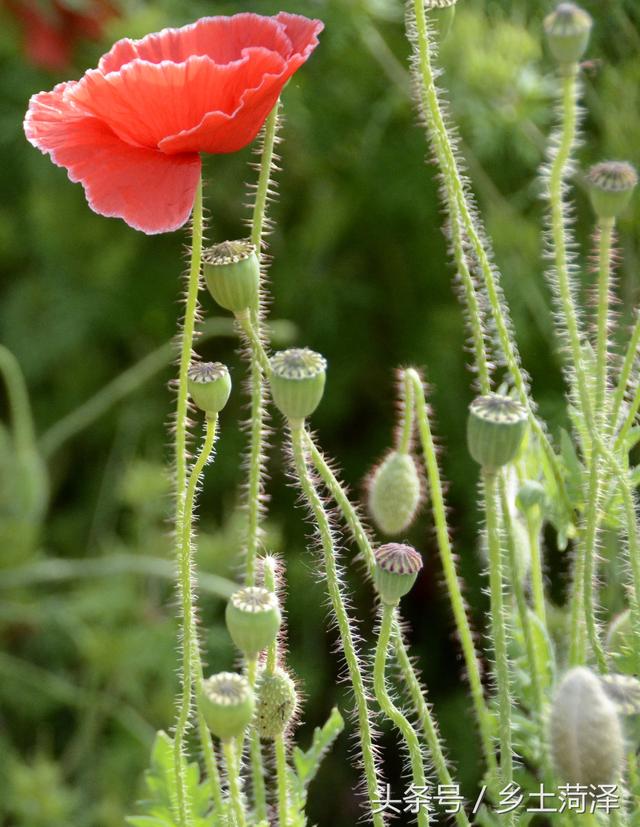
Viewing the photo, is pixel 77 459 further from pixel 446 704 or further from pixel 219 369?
pixel 219 369

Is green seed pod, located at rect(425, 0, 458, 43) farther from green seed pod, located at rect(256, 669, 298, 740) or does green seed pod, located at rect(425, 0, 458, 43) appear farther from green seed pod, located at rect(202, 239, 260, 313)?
green seed pod, located at rect(256, 669, 298, 740)

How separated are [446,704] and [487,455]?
0.81 meters

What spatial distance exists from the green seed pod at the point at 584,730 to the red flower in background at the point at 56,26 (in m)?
1.07

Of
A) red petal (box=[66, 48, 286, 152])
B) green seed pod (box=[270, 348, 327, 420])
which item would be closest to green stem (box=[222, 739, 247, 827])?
green seed pod (box=[270, 348, 327, 420])

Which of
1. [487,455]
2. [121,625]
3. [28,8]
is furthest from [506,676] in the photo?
[28,8]

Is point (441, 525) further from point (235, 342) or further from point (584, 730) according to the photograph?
point (235, 342)

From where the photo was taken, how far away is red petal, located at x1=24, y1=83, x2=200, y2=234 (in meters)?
0.48

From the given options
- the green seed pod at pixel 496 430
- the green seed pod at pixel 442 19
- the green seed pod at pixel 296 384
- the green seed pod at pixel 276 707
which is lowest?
the green seed pod at pixel 276 707

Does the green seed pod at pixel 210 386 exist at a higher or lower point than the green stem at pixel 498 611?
higher

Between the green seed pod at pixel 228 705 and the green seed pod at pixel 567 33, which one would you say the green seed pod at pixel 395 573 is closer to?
the green seed pod at pixel 228 705

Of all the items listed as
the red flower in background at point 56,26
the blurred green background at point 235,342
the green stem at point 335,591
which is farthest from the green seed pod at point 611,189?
the red flower in background at point 56,26

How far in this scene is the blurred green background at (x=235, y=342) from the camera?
45.9 inches

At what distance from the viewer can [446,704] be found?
3.91ft

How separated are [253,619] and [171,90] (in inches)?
8.0
